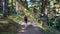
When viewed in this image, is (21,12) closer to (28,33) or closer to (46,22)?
(46,22)

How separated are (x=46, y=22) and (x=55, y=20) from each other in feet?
5.77

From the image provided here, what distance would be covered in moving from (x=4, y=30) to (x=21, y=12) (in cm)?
1669

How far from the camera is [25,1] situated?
38156 millimetres

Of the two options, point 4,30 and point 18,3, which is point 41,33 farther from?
point 18,3

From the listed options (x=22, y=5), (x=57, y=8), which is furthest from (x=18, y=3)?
(x=57, y=8)

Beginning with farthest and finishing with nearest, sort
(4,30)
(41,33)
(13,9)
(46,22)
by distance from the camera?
(13,9) < (46,22) < (41,33) < (4,30)

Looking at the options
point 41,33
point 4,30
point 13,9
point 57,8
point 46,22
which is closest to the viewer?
point 4,30

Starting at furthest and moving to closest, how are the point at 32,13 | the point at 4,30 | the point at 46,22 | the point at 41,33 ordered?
the point at 32,13, the point at 46,22, the point at 41,33, the point at 4,30

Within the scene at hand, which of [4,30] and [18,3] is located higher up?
[18,3]

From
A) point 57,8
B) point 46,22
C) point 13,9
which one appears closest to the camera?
point 46,22

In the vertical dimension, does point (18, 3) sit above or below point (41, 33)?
above

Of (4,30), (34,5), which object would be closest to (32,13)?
(34,5)

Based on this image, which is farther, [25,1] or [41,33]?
[25,1]

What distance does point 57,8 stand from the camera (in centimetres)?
3272
